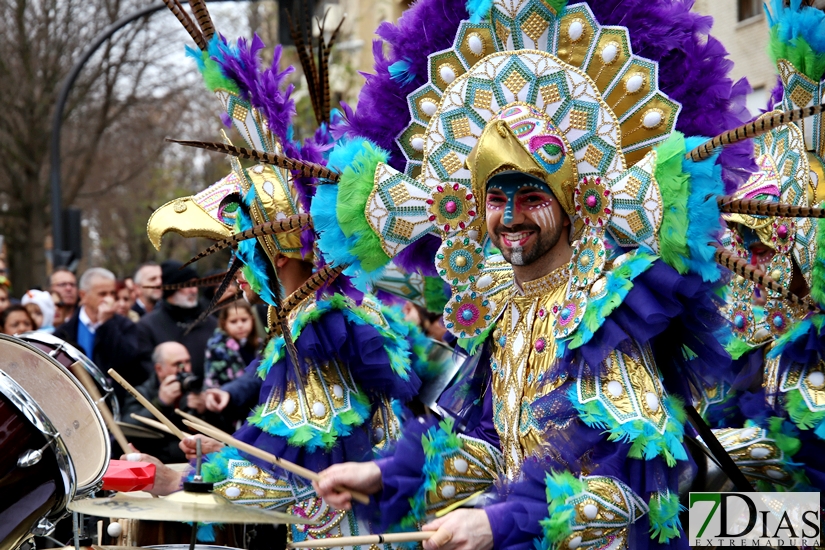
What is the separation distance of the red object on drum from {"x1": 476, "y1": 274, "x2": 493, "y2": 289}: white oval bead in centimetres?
133

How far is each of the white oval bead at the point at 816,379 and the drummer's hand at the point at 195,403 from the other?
3.05 meters

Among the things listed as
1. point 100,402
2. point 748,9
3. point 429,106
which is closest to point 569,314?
point 429,106

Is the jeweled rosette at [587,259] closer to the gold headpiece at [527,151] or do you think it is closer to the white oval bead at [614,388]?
the gold headpiece at [527,151]

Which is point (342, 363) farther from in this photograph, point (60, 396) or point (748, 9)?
point (748, 9)

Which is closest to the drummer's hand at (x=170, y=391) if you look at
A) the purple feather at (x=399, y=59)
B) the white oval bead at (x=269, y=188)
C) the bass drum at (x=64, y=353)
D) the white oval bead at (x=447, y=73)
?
the bass drum at (x=64, y=353)

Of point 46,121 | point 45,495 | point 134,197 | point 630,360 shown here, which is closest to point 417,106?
point 630,360

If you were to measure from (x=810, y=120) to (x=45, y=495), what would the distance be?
314 cm

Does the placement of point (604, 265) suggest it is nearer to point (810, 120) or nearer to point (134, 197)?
point (810, 120)

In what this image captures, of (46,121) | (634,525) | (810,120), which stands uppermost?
(46,121)

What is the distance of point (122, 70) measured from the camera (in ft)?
68.3

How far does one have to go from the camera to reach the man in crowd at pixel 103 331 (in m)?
6.93

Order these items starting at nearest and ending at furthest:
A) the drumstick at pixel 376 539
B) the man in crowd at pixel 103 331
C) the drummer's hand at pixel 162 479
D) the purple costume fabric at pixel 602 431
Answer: the drumstick at pixel 376 539 < the purple costume fabric at pixel 602 431 < the drummer's hand at pixel 162 479 < the man in crowd at pixel 103 331

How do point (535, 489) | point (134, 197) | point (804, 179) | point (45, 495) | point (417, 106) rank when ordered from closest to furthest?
point (535, 489) < point (45, 495) < point (417, 106) < point (804, 179) < point (134, 197)

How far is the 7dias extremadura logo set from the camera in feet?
11.5
